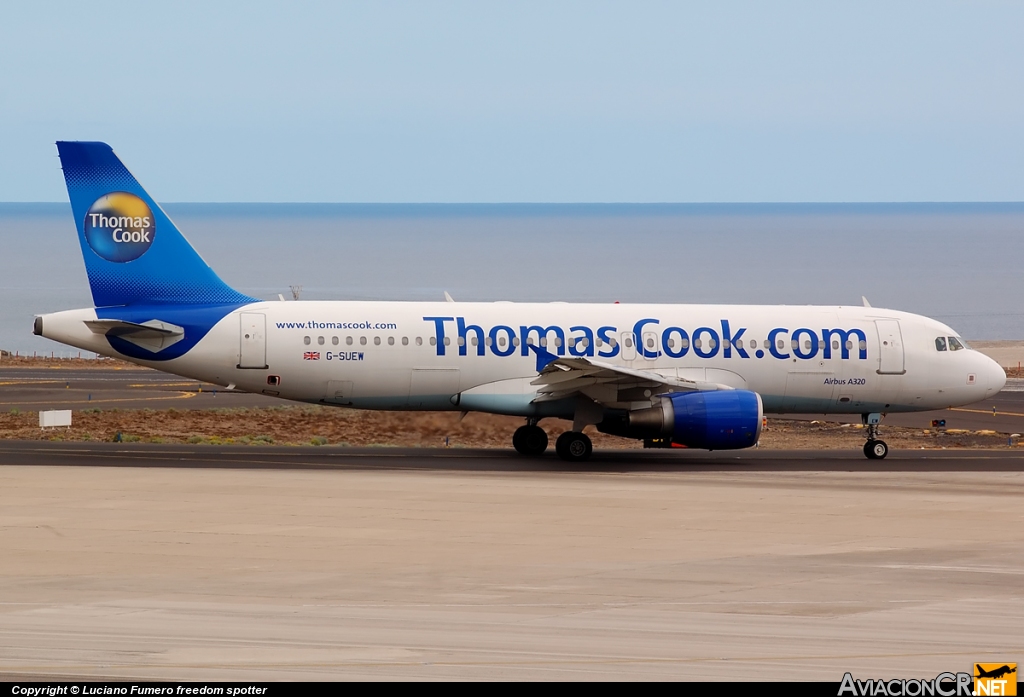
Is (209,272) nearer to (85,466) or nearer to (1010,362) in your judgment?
(85,466)

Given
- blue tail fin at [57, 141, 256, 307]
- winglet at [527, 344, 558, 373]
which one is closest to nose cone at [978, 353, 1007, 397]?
winglet at [527, 344, 558, 373]

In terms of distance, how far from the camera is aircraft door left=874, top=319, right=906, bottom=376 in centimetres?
3388

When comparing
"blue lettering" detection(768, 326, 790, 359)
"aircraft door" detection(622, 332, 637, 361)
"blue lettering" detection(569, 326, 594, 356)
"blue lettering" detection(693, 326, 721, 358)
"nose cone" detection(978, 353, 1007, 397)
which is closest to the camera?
"blue lettering" detection(569, 326, 594, 356)

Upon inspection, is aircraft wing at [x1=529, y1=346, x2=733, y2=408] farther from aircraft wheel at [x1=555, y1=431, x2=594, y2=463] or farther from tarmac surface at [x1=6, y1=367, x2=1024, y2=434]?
tarmac surface at [x1=6, y1=367, x2=1024, y2=434]

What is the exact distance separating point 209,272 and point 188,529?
39.2ft

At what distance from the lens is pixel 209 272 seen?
31.7 meters

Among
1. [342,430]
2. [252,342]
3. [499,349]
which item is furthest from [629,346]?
[342,430]

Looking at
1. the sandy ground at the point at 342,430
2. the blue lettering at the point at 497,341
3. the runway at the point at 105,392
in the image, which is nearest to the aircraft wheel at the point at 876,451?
the sandy ground at the point at 342,430

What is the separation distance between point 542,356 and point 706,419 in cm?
422

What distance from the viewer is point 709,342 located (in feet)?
108

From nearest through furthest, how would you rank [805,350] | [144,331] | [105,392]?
[144,331] → [805,350] → [105,392]

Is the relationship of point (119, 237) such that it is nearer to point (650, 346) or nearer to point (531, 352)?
point (531, 352)

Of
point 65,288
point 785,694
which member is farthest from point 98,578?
point 65,288

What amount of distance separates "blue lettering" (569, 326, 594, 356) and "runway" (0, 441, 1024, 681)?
9.75 ft
